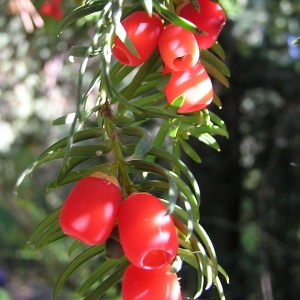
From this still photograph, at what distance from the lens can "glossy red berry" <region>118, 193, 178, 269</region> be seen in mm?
346

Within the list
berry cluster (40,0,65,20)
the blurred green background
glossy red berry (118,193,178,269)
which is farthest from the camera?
the blurred green background

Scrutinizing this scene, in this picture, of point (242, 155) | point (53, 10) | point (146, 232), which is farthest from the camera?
point (242, 155)

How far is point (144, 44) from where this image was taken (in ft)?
1.36

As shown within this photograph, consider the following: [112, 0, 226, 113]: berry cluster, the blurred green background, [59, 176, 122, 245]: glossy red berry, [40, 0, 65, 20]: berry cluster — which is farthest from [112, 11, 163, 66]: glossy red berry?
the blurred green background

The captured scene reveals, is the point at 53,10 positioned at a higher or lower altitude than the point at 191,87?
lower

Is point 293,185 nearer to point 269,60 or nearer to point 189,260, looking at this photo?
point 269,60

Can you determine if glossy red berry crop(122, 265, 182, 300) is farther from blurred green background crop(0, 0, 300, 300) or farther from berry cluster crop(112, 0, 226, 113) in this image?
blurred green background crop(0, 0, 300, 300)

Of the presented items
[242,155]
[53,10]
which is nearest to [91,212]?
[53,10]

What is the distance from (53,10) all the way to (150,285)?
912 millimetres

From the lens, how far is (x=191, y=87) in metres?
0.42

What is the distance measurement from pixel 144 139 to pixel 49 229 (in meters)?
0.12

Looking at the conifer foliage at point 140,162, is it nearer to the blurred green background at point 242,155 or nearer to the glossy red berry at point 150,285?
the glossy red berry at point 150,285

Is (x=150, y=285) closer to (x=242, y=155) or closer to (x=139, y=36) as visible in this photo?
(x=139, y=36)

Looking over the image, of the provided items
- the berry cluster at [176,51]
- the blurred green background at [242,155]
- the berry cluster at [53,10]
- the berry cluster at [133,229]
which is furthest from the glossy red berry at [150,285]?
the blurred green background at [242,155]
